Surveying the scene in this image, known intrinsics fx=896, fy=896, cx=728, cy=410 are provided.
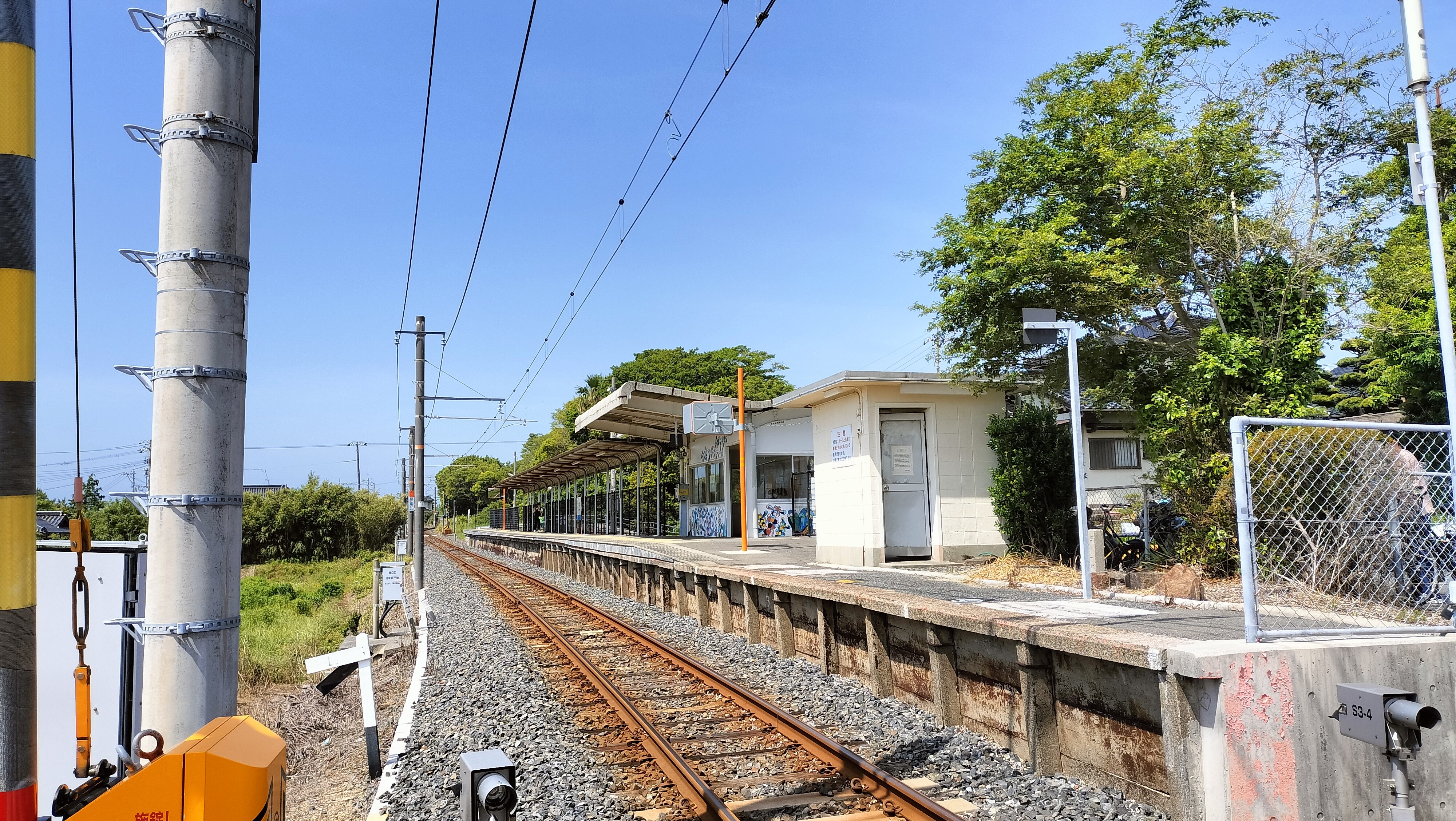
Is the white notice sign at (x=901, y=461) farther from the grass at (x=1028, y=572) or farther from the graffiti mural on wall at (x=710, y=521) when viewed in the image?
the graffiti mural on wall at (x=710, y=521)

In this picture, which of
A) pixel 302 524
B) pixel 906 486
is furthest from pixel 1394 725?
pixel 302 524

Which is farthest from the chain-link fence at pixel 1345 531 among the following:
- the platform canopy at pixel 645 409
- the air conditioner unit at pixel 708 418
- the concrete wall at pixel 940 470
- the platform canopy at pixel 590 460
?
the platform canopy at pixel 590 460

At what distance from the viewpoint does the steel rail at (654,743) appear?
5.13m

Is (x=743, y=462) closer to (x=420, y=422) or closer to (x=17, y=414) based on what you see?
(x=420, y=422)

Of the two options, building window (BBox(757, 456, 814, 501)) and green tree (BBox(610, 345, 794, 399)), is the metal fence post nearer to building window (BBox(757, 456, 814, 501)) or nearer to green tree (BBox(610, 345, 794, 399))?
building window (BBox(757, 456, 814, 501))

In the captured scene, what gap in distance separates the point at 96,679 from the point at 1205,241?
12.2 m

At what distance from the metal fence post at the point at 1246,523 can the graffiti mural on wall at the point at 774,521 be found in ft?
72.3

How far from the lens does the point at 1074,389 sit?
8.02 metres

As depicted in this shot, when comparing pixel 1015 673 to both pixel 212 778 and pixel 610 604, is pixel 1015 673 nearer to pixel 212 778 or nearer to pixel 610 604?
pixel 212 778

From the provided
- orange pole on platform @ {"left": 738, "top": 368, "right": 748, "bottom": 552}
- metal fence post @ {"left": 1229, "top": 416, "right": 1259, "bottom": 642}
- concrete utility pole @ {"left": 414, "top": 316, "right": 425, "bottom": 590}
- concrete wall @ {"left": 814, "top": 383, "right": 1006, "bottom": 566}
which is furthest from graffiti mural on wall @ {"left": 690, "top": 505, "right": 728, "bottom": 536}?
metal fence post @ {"left": 1229, "top": 416, "right": 1259, "bottom": 642}

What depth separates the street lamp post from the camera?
25.6 feet

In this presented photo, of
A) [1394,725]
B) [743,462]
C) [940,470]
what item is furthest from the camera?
[743,462]

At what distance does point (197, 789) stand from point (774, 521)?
24.9 m

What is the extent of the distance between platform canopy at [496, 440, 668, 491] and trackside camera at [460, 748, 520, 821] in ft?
83.3
